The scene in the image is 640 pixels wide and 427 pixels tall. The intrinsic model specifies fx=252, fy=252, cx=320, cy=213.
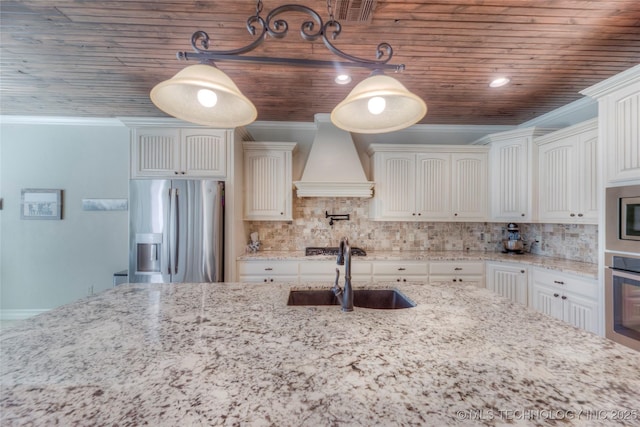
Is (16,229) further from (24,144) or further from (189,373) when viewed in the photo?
(189,373)

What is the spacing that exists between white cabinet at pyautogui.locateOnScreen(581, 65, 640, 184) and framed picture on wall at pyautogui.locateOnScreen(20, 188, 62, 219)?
19.1 ft

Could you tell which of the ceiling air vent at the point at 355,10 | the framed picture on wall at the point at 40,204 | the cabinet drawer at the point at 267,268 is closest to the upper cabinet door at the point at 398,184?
the cabinet drawer at the point at 267,268

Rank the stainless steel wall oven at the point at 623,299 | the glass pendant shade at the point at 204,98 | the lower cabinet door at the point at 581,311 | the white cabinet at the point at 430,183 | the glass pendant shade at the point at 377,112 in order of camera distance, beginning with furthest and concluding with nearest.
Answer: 1. the white cabinet at the point at 430,183
2. the lower cabinet door at the point at 581,311
3. the stainless steel wall oven at the point at 623,299
4. the glass pendant shade at the point at 377,112
5. the glass pendant shade at the point at 204,98

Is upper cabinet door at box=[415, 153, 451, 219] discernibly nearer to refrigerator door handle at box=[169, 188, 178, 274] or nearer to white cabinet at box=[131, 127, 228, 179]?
white cabinet at box=[131, 127, 228, 179]

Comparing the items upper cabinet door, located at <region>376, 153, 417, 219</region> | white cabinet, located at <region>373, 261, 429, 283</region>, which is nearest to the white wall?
white cabinet, located at <region>373, 261, 429, 283</region>

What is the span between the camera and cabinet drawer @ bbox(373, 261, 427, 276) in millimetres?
2895

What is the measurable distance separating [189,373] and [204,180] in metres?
2.25

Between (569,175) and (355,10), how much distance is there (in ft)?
8.78

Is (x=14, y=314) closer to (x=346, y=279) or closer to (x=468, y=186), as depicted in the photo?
(x=346, y=279)

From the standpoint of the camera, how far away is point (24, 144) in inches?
130

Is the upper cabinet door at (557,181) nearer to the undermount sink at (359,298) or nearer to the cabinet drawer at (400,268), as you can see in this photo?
the cabinet drawer at (400,268)

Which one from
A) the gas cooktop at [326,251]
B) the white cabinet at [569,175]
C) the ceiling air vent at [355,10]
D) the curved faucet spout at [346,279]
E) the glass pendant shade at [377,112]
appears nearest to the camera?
the glass pendant shade at [377,112]

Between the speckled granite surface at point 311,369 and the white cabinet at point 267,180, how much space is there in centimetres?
204

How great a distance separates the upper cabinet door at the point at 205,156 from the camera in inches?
109
